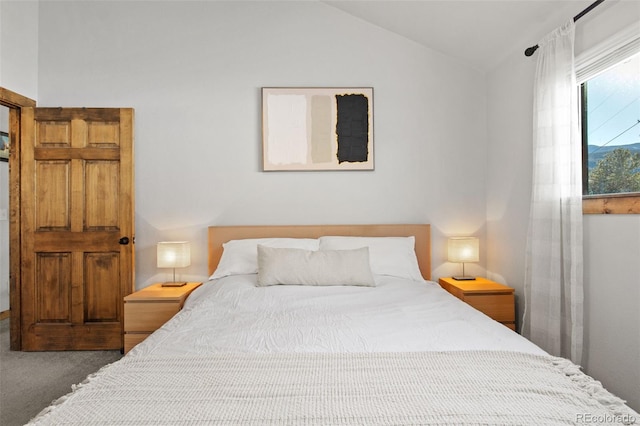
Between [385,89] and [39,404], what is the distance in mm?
3284

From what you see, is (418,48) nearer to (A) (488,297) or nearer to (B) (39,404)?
(A) (488,297)

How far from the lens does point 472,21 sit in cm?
271

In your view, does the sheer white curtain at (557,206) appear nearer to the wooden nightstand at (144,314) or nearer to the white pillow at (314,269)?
the white pillow at (314,269)

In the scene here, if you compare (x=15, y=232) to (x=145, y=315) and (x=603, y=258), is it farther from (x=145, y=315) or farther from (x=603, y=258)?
(x=603, y=258)

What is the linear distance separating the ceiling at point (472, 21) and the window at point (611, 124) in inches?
14.3

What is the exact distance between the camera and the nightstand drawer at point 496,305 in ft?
9.05

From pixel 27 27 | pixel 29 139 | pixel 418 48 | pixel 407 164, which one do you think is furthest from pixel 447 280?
pixel 27 27

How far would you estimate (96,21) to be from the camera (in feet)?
10.5

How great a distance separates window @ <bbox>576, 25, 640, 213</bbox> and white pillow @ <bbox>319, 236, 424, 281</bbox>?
1.21m

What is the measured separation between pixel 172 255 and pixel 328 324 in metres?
1.69

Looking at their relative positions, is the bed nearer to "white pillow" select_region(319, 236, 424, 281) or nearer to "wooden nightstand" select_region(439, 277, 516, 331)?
"white pillow" select_region(319, 236, 424, 281)

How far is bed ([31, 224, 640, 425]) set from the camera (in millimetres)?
986

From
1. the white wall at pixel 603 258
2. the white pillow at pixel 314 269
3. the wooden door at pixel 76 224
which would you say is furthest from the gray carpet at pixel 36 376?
the white wall at pixel 603 258

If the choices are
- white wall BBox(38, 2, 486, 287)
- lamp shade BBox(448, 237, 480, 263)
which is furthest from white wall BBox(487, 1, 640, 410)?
white wall BBox(38, 2, 486, 287)
